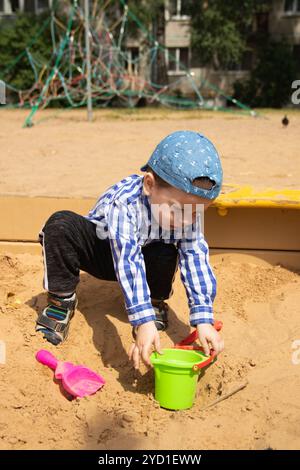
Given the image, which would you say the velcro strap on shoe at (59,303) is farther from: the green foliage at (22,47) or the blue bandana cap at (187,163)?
the green foliage at (22,47)

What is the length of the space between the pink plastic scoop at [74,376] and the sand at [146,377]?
0.02 m

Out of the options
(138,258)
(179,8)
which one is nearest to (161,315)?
(138,258)

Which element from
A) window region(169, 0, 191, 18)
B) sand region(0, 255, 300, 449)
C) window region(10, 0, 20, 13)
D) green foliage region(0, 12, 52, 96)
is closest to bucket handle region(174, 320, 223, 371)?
sand region(0, 255, 300, 449)

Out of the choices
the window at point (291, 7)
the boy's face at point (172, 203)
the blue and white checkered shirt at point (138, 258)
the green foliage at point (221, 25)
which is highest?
the window at point (291, 7)

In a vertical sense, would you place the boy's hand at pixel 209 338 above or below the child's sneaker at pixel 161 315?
above

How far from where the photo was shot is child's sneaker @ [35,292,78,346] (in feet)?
5.95

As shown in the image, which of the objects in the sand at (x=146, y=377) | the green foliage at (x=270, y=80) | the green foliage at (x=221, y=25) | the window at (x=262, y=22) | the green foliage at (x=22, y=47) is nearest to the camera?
the sand at (x=146, y=377)

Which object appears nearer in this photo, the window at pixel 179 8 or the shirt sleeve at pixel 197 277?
A: the shirt sleeve at pixel 197 277

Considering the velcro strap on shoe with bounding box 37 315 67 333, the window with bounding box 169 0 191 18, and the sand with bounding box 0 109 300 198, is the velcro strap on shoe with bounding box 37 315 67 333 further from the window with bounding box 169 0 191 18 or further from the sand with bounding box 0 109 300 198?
the window with bounding box 169 0 191 18

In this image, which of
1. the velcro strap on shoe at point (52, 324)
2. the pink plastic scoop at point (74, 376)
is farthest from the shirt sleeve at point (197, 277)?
the velcro strap on shoe at point (52, 324)

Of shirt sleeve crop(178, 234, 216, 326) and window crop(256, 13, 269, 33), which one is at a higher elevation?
window crop(256, 13, 269, 33)

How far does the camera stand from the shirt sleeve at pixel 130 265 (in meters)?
1.56

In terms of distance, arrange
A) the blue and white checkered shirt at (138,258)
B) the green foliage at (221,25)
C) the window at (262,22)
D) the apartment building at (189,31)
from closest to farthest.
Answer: the blue and white checkered shirt at (138,258), the green foliage at (221,25), the apartment building at (189,31), the window at (262,22)

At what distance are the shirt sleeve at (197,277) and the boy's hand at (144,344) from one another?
187 millimetres
